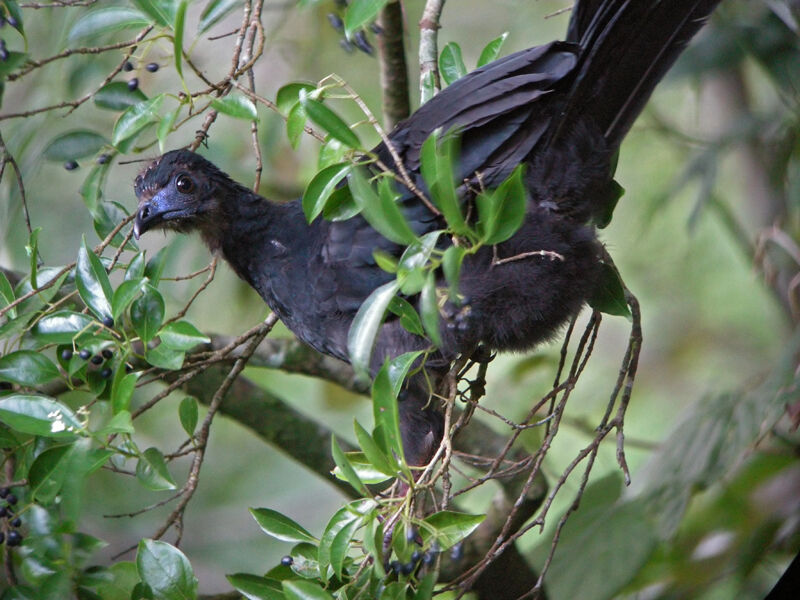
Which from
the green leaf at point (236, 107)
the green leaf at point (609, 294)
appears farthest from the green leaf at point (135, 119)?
the green leaf at point (609, 294)

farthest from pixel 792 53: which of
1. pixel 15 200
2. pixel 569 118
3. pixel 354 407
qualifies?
pixel 15 200

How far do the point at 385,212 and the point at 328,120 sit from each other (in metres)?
0.31

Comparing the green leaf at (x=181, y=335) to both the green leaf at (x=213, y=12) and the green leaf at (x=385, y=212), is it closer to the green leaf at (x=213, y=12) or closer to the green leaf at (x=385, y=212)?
the green leaf at (x=385, y=212)

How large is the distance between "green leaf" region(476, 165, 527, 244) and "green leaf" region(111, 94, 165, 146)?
845mm

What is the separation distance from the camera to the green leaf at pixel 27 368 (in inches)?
76.2

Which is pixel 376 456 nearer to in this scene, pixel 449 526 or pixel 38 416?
pixel 449 526

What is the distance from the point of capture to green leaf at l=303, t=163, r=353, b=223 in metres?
1.85

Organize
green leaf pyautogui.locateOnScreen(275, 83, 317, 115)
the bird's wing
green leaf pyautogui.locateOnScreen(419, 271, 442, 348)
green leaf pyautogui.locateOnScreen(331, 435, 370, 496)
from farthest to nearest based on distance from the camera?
the bird's wing < green leaf pyautogui.locateOnScreen(275, 83, 317, 115) < green leaf pyautogui.locateOnScreen(331, 435, 370, 496) < green leaf pyautogui.locateOnScreen(419, 271, 442, 348)

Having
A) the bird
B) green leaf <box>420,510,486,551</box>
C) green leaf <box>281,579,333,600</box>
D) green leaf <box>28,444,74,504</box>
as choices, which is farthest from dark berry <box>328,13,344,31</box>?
green leaf <box>281,579,333,600</box>

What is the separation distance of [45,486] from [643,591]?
2466 mm

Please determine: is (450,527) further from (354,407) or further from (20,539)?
(354,407)

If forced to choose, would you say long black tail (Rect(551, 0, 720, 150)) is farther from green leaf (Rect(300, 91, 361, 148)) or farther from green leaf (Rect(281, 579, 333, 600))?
Answer: green leaf (Rect(281, 579, 333, 600))

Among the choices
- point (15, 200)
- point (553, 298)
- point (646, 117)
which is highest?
point (646, 117)

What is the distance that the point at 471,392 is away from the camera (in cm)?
269
